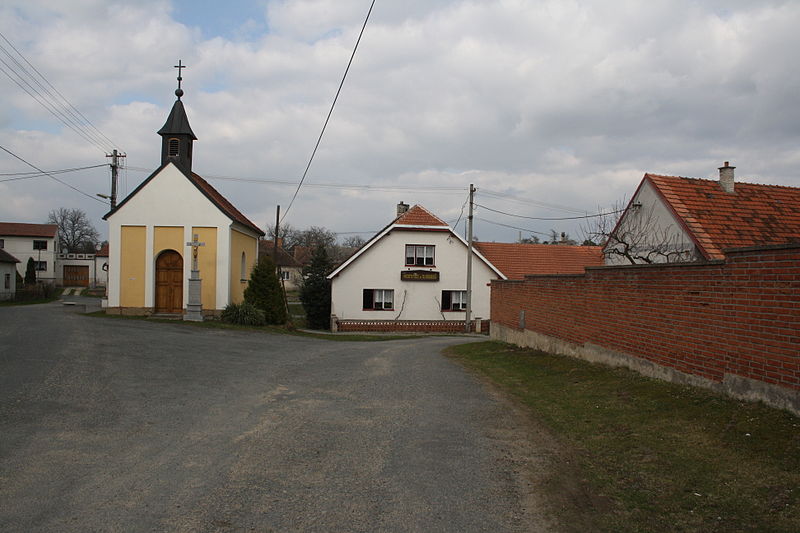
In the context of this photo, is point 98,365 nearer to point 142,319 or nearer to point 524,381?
point 524,381

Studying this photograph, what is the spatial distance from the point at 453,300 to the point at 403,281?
326 centimetres

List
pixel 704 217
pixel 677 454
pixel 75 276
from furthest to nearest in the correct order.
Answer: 1. pixel 75 276
2. pixel 704 217
3. pixel 677 454

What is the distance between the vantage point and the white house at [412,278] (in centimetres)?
3384

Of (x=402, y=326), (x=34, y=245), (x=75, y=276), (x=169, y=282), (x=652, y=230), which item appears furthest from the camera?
(x=75, y=276)

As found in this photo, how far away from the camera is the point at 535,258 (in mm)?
37500

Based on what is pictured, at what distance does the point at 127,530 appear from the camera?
13.5ft

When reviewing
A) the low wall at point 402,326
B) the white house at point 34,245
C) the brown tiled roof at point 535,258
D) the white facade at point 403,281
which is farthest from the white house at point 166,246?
the white house at point 34,245

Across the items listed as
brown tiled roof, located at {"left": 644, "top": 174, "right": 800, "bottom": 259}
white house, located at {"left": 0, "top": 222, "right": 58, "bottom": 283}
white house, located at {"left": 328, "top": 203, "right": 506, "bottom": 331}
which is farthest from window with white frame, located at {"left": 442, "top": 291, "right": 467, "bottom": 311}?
white house, located at {"left": 0, "top": 222, "right": 58, "bottom": 283}

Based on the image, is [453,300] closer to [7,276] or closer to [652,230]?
[652,230]

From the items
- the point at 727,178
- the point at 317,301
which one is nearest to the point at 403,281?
the point at 317,301

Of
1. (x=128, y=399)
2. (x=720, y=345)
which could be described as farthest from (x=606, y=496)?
(x=128, y=399)

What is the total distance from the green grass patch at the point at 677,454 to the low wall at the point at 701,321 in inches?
11.9

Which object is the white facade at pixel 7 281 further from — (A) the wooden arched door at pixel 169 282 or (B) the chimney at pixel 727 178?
(B) the chimney at pixel 727 178

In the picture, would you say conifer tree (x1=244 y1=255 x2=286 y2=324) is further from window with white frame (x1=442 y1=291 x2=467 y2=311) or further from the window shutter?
window with white frame (x1=442 y1=291 x2=467 y2=311)
